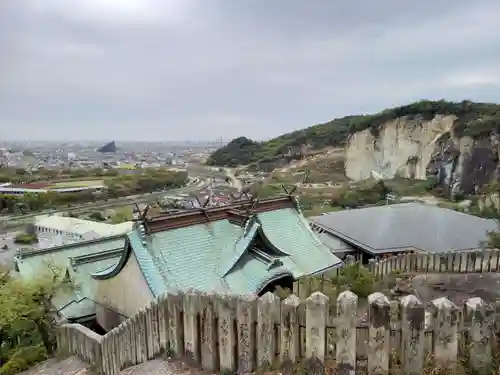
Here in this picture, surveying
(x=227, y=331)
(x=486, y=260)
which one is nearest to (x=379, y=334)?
(x=227, y=331)

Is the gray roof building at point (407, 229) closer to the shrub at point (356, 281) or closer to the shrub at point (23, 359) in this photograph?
the shrub at point (356, 281)

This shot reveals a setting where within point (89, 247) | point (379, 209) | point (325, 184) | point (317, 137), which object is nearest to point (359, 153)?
point (325, 184)

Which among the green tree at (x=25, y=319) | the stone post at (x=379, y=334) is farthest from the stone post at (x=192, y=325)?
the green tree at (x=25, y=319)

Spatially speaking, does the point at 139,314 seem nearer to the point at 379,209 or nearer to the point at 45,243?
the point at 379,209

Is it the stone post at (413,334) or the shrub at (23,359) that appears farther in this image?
the shrub at (23,359)

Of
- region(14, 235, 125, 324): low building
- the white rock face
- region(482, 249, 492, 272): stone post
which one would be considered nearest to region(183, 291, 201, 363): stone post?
region(14, 235, 125, 324): low building

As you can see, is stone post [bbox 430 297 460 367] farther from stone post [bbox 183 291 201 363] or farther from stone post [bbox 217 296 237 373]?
stone post [bbox 183 291 201 363]

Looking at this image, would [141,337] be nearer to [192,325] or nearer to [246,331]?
[192,325]
